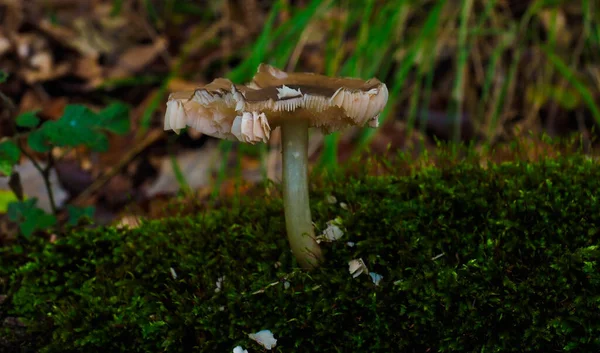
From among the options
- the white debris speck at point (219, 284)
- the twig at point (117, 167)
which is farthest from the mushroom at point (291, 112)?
the twig at point (117, 167)

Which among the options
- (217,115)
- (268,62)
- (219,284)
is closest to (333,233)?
(219,284)

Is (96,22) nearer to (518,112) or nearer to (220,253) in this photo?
(518,112)

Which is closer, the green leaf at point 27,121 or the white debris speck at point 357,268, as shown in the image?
the white debris speck at point 357,268

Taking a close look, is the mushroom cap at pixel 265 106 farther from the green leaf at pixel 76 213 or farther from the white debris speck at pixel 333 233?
the green leaf at pixel 76 213

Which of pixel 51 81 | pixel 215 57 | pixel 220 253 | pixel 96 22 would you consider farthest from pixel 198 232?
pixel 96 22

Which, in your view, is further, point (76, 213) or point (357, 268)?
point (76, 213)

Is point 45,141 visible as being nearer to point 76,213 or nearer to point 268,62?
point 76,213
